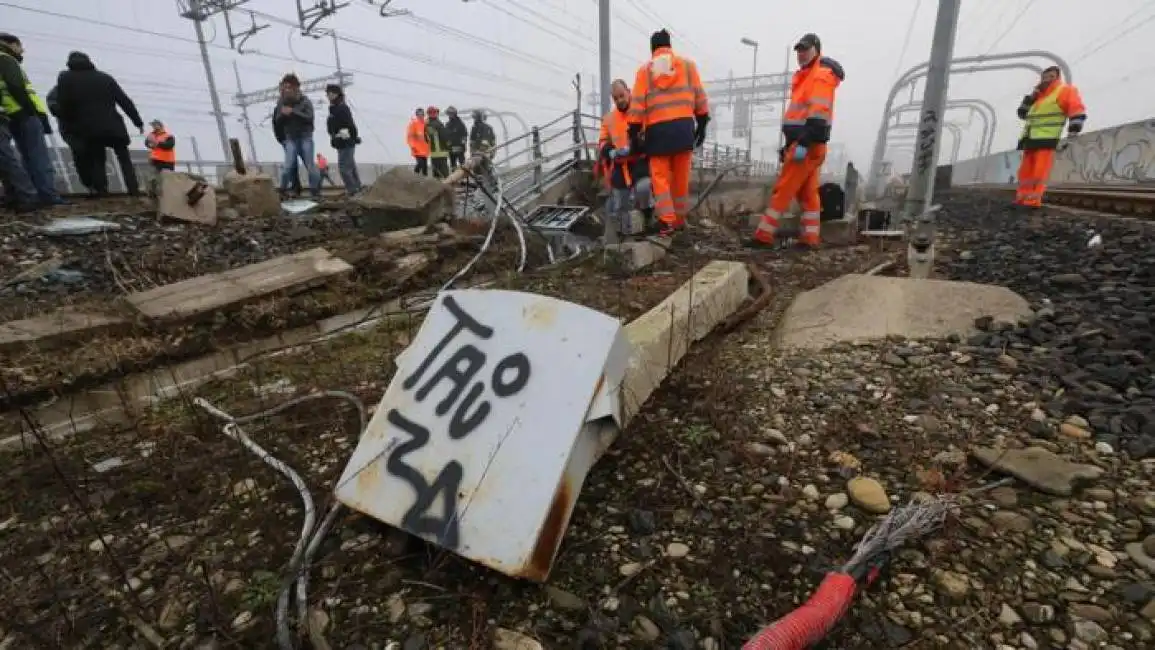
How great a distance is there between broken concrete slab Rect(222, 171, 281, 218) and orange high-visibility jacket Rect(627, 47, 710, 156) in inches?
212

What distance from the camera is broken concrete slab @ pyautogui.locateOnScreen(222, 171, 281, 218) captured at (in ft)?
23.6

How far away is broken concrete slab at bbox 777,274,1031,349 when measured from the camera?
2.96 metres

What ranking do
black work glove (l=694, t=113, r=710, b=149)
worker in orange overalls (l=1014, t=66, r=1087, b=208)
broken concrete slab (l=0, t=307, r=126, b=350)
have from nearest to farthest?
broken concrete slab (l=0, t=307, r=126, b=350) < black work glove (l=694, t=113, r=710, b=149) < worker in orange overalls (l=1014, t=66, r=1087, b=208)

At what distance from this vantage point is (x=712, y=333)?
3.22 meters

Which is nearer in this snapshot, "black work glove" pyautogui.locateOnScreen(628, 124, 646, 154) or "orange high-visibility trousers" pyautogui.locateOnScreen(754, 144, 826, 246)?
"orange high-visibility trousers" pyautogui.locateOnScreen(754, 144, 826, 246)

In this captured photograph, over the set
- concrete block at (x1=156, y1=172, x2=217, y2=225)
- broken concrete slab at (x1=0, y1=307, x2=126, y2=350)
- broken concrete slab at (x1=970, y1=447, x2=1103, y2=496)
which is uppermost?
concrete block at (x1=156, y1=172, x2=217, y2=225)

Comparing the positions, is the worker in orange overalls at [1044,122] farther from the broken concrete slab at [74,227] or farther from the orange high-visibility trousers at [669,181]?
the broken concrete slab at [74,227]

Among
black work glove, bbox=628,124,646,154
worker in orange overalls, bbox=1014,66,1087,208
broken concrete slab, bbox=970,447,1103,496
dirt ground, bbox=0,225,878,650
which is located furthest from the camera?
worker in orange overalls, bbox=1014,66,1087,208

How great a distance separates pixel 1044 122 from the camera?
7.23m

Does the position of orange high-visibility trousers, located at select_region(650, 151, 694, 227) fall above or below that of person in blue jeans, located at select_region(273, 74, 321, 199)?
below

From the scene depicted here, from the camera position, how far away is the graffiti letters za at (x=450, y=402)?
1389 mm

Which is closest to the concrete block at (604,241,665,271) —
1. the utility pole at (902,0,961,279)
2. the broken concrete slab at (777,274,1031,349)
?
the broken concrete slab at (777,274,1031,349)

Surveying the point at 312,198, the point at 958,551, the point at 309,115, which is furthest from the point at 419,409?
the point at 309,115

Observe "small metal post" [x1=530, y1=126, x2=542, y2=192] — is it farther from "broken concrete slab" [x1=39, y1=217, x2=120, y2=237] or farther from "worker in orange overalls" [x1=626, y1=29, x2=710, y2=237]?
"broken concrete slab" [x1=39, y1=217, x2=120, y2=237]
